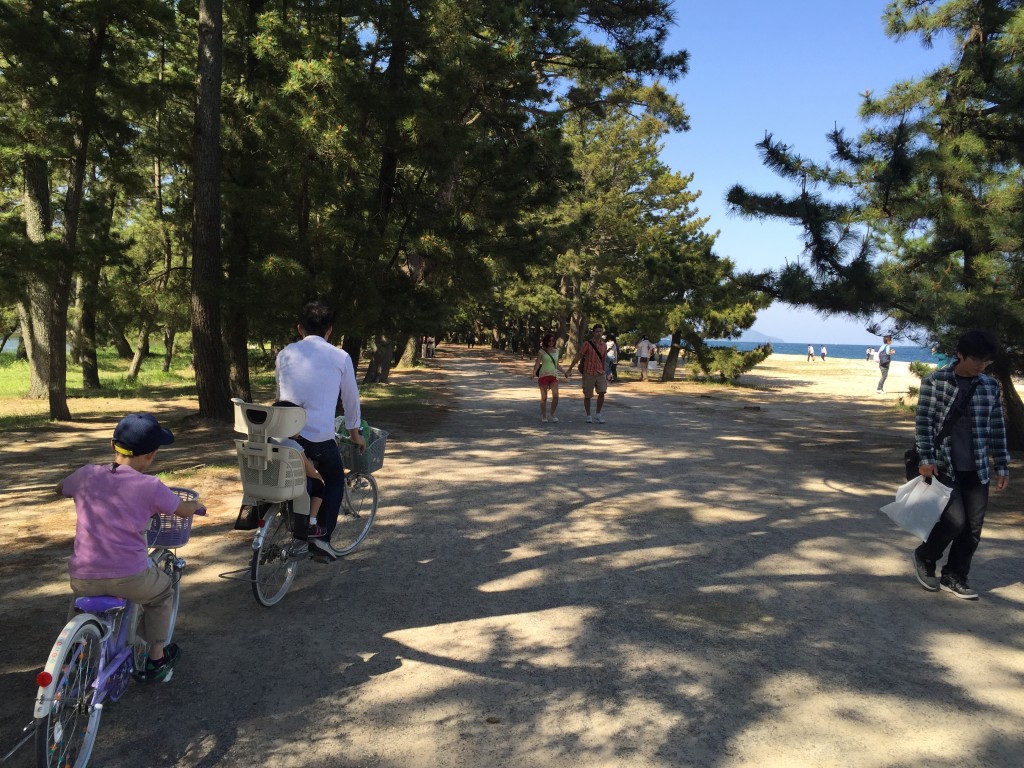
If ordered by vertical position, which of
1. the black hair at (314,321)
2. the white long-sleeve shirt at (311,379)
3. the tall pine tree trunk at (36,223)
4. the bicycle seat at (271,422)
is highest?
the tall pine tree trunk at (36,223)

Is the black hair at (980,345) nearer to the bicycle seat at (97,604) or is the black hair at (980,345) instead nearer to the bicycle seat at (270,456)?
the bicycle seat at (270,456)

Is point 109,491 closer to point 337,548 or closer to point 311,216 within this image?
point 337,548

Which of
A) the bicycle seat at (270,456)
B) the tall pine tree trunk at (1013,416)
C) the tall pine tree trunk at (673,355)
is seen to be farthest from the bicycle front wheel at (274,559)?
the tall pine tree trunk at (673,355)

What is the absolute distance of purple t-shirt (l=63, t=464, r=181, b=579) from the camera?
298 centimetres

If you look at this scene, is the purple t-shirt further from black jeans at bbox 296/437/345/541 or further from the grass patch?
the grass patch

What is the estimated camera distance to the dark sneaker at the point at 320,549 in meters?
4.80

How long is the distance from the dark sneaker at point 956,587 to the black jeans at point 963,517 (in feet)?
0.22

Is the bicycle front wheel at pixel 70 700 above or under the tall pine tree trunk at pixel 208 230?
under

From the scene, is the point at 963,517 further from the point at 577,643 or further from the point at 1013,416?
the point at 1013,416

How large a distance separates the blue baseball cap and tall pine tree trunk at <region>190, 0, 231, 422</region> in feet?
28.8

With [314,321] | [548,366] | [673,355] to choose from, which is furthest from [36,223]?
[673,355]

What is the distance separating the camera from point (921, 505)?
4.91 m

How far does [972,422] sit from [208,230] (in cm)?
1084

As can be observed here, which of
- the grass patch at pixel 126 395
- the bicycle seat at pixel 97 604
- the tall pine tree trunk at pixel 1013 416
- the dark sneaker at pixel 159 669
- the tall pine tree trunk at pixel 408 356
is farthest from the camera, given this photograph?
the tall pine tree trunk at pixel 408 356
